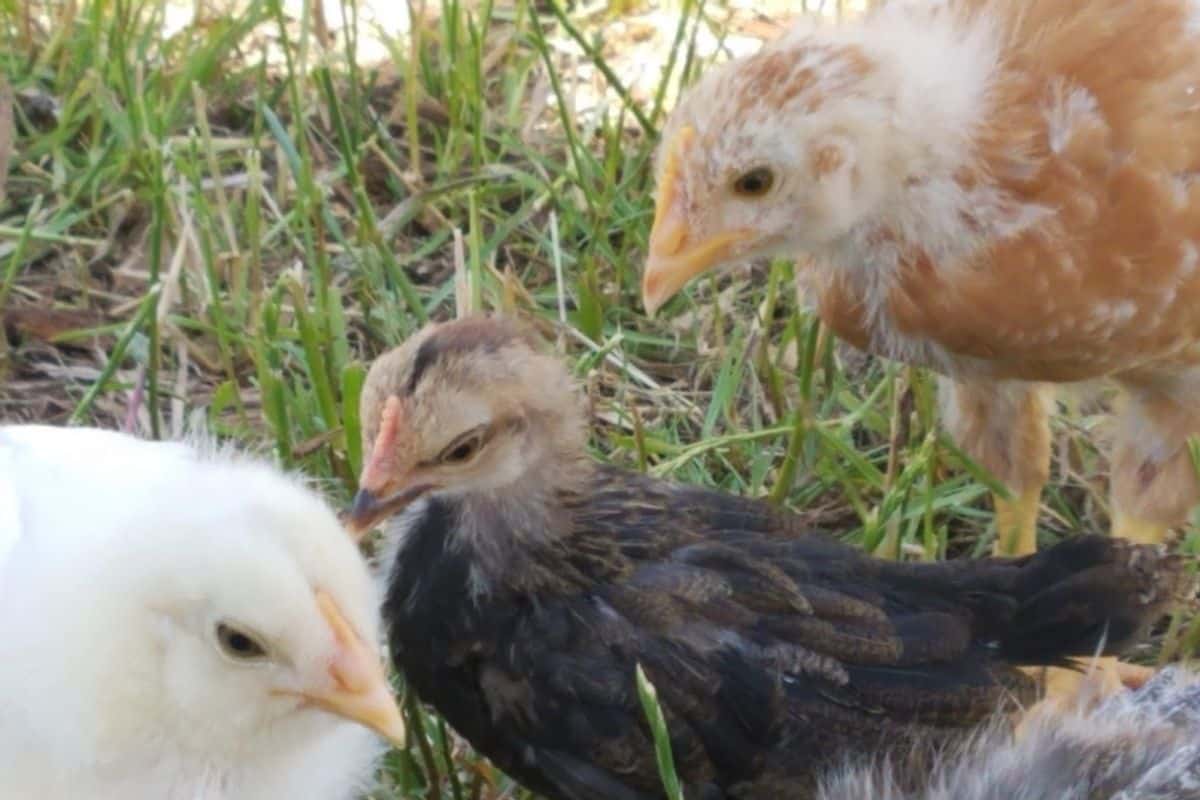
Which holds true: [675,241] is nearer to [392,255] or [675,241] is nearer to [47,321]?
[392,255]

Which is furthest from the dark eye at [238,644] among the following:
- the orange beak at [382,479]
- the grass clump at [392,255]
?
the grass clump at [392,255]

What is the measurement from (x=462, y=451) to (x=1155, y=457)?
3.10ft

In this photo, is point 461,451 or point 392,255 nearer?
point 461,451

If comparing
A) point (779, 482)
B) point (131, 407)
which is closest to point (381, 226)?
point (131, 407)

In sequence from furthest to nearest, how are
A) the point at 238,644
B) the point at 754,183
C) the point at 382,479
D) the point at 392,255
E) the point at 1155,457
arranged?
the point at 392,255
the point at 1155,457
the point at 754,183
the point at 382,479
the point at 238,644

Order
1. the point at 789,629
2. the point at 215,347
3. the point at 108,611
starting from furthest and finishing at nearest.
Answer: the point at 215,347 → the point at 789,629 → the point at 108,611

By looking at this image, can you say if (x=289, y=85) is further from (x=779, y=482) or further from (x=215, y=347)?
(x=779, y=482)

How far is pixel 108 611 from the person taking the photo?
64.2 inches

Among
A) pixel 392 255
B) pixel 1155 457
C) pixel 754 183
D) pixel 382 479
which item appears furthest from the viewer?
pixel 392 255

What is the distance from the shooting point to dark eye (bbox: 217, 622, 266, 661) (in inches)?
63.8

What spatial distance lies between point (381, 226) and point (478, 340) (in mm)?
1081

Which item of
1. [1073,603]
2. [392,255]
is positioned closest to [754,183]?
[1073,603]

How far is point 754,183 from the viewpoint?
2117 millimetres

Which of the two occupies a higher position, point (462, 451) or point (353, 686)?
point (462, 451)
